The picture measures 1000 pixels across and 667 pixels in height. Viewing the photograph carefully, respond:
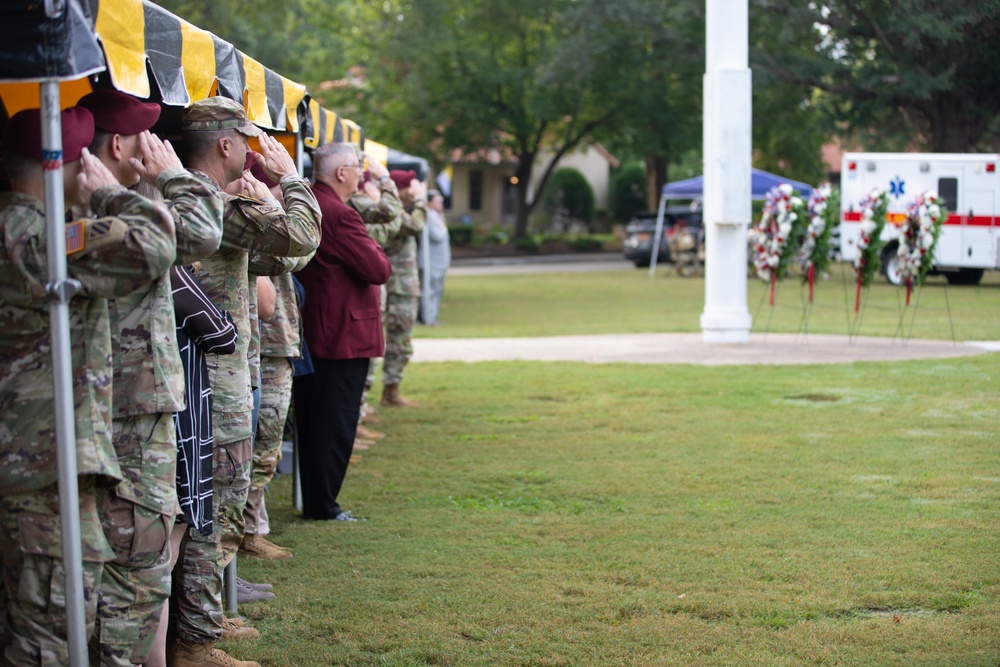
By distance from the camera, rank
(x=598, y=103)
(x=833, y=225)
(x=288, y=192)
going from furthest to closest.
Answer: (x=598, y=103)
(x=833, y=225)
(x=288, y=192)

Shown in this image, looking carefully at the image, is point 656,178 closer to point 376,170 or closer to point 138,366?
point 376,170

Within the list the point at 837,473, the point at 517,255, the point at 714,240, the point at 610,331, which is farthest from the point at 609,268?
the point at 837,473

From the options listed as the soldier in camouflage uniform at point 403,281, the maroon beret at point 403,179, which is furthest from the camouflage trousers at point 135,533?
the maroon beret at point 403,179

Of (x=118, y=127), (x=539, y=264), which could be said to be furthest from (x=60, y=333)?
(x=539, y=264)

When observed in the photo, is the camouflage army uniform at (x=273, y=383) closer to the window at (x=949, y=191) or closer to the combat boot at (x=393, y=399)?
the combat boot at (x=393, y=399)

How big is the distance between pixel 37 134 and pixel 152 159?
53cm

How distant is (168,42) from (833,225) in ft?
35.0

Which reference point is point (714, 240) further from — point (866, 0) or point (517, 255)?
point (517, 255)

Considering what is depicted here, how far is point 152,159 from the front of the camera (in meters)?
3.47

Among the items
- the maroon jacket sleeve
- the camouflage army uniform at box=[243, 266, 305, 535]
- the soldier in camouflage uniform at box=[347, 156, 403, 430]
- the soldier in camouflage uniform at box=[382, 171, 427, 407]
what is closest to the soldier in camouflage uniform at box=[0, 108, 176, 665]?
the camouflage army uniform at box=[243, 266, 305, 535]

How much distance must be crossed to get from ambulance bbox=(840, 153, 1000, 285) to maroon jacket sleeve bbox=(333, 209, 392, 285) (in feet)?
63.1

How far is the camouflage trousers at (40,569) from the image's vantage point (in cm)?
298

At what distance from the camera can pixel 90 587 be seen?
3.06 m

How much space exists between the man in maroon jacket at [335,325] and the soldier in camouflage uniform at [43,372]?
2.89 m
